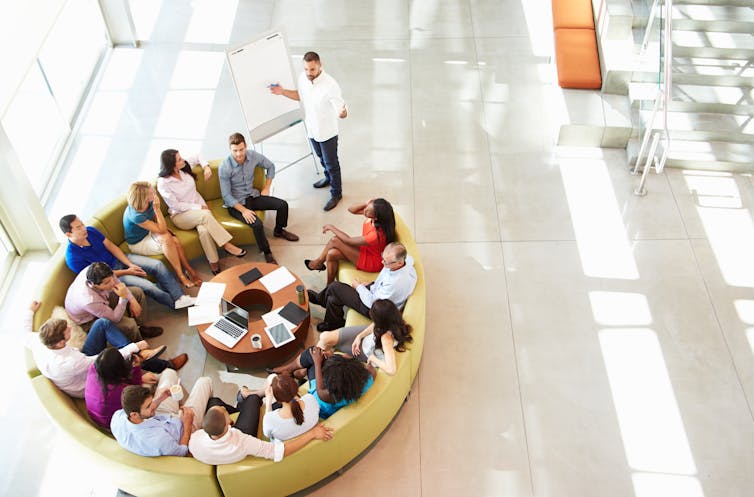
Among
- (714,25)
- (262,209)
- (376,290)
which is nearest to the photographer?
(376,290)

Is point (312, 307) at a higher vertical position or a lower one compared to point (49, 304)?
lower

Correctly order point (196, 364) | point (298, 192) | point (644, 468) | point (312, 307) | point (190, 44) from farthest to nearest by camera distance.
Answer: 1. point (190, 44)
2. point (298, 192)
3. point (312, 307)
4. point (196, 364)
5. point (644, 468)

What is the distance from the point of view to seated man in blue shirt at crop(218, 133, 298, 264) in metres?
6.63

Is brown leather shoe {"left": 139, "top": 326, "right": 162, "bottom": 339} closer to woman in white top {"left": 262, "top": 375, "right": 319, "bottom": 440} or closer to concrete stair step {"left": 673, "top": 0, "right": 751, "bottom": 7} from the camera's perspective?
woman in white top {"left": 262, "top": 375, "right": 319, "bottom": 440}

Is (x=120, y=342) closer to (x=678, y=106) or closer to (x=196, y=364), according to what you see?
(x=196, y=364)

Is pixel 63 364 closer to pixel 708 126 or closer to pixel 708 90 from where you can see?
pixel 708 126

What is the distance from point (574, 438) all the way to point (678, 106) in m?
4.25

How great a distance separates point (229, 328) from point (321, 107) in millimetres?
2383

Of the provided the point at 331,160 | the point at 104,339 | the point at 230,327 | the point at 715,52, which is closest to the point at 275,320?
the point at 230,327

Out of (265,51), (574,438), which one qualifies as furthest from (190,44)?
(574,438)

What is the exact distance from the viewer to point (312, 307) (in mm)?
6598

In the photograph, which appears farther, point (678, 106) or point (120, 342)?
point (678, 106)

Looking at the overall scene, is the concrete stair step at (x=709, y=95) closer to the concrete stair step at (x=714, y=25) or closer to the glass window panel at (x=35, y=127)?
the concrete stair step at (x=714, y=25)

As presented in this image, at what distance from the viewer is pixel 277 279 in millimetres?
6289
